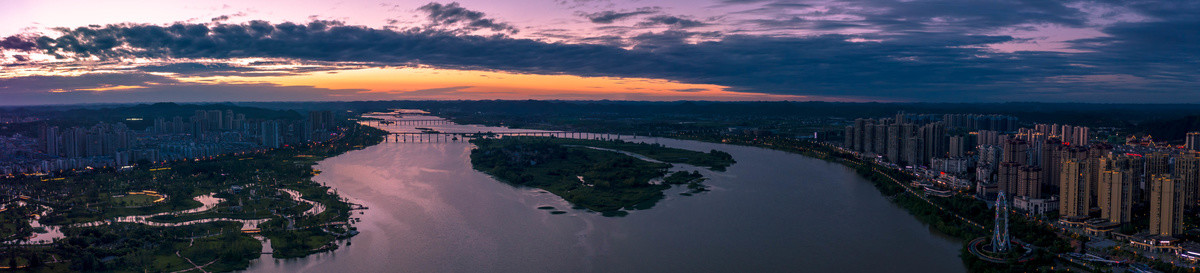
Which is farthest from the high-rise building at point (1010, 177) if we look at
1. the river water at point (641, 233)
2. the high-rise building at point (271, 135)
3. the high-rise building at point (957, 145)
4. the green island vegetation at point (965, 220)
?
the high-rise building at point (271, 135)

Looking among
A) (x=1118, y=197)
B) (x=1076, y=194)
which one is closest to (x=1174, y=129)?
(x=1076, y=194)

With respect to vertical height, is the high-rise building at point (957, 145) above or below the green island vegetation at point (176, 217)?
above

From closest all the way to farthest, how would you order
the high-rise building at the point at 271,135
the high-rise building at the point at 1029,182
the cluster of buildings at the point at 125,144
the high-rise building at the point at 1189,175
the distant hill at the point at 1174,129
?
the high-rise building at the point at 1189,175 → the high-rise building at the point at 1029,182 → the cluster of buildings at the point at 125,144 → the distant hill at the point at 1174,129 → the high-rise building at the point at 271,135

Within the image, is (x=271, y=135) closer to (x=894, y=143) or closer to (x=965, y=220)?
(x=894, y=143)

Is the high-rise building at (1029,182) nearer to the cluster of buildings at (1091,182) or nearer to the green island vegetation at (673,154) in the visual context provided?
the cluster of buildings at (1091,182)

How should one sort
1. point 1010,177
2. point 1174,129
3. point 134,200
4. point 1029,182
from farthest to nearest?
1. point 1174,129
2. point 134,200
3. point 1010,177
4. point 1029,182

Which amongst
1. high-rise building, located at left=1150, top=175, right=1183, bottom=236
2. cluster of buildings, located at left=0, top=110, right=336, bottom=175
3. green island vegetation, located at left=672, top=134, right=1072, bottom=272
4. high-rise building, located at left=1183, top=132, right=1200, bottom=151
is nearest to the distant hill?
high-rise building, located at left=1183, top=132, right=1200, bottom=151

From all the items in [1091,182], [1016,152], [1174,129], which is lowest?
[1091,182]
